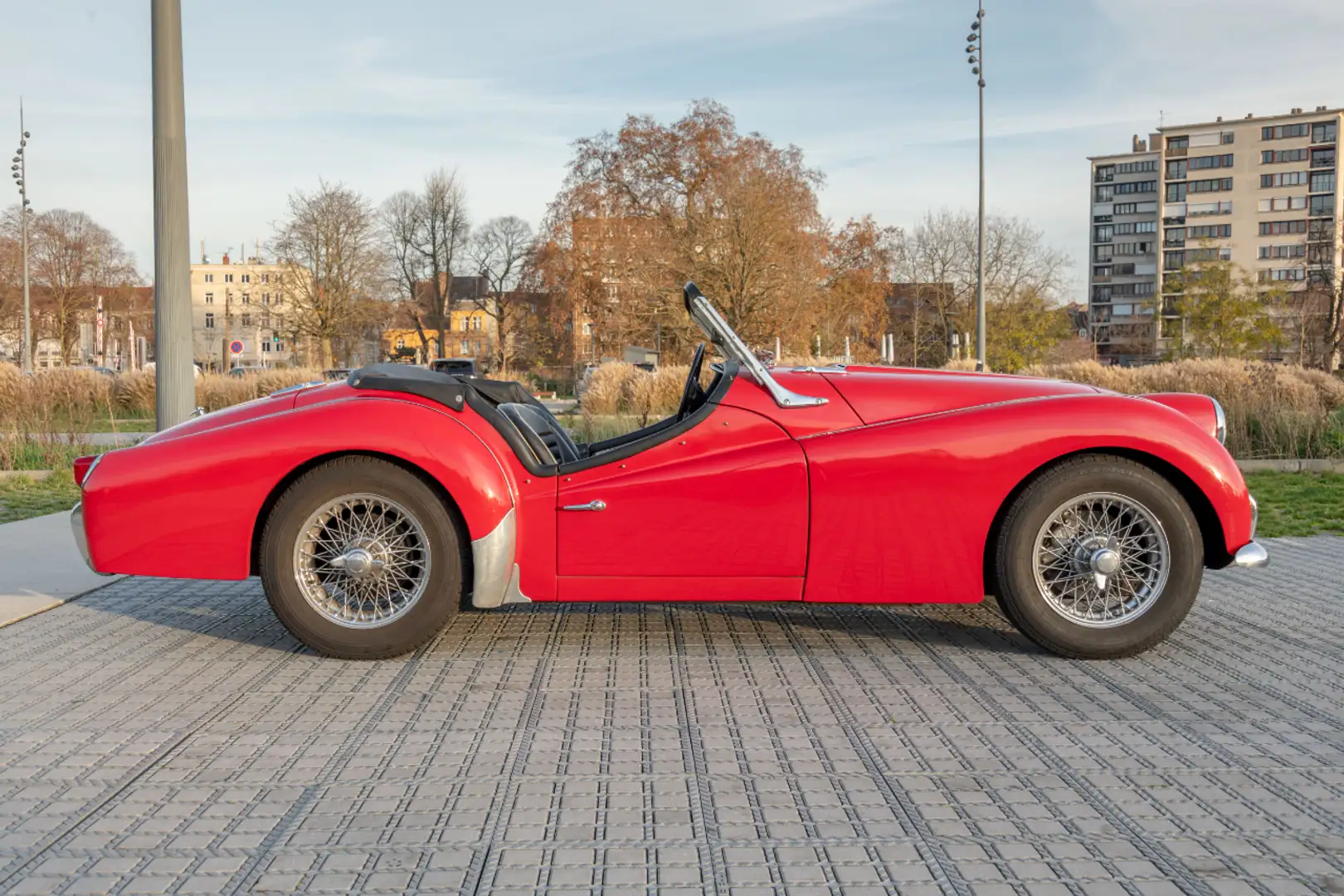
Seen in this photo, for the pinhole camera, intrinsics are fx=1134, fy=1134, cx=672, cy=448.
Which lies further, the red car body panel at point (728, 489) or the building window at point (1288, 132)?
the building window at point (1288, 132)

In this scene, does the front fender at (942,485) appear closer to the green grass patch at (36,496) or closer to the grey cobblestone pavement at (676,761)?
the grey cobblestone pavement at (676,761)

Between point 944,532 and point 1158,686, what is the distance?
937 millimetres

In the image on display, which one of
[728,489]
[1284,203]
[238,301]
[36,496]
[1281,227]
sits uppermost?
[1284,203]

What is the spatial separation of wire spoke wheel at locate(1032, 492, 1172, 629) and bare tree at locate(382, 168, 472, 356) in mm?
56177

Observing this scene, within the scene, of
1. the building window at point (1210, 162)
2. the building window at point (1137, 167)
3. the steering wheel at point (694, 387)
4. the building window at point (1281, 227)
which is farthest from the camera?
the building window at point (1137, 167)

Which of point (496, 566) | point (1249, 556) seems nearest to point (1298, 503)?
point (1249, 556)

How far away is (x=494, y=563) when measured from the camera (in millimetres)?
4379

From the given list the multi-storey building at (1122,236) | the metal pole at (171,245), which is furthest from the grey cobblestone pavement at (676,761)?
the multi-storey building at (1122,236)

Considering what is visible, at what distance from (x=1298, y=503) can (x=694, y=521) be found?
7879 mm

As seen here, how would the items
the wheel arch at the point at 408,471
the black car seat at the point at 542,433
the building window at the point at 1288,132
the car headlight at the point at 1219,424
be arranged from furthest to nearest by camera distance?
1. the building window at the point at 1288,132
2. the car headlight at the point at 1219,424
3. the black car seat at the point at 542,433
4. the wheel arch at the point at 408,471

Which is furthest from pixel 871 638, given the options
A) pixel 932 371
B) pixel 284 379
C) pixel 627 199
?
pixel 627 199

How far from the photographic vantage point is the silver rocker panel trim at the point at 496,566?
14.4 feet

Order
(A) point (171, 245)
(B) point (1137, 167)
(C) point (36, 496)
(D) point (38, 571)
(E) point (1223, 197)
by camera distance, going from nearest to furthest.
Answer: (D) point (38, 571)
(A) point (171, 245)
(C) point (36, 496)
(E) point (1223, 197)
(B) point (1137, 167)

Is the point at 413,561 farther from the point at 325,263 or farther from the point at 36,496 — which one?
the point at 325,263
